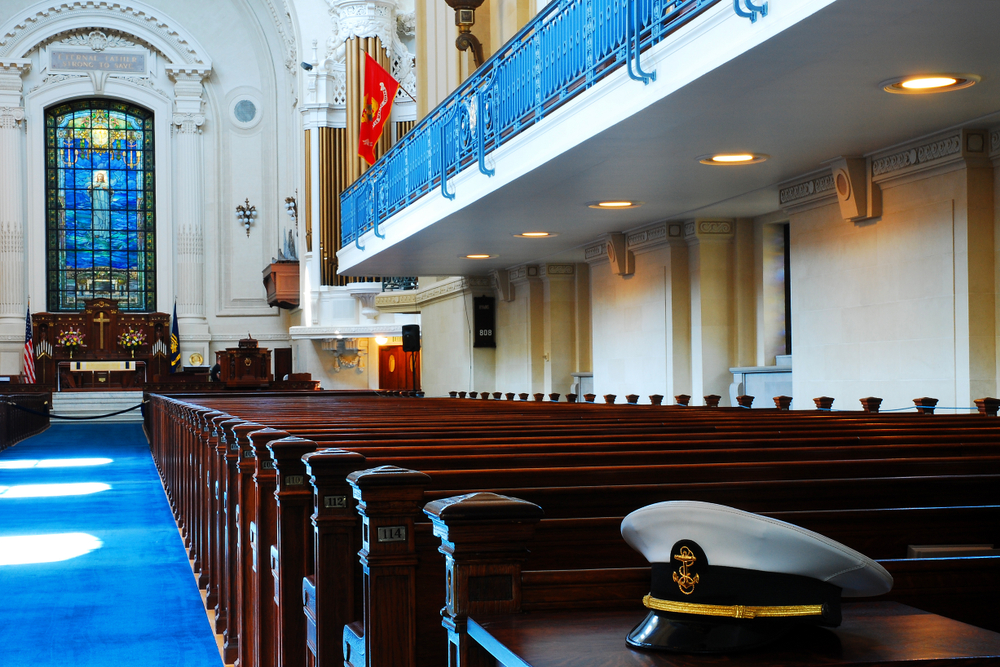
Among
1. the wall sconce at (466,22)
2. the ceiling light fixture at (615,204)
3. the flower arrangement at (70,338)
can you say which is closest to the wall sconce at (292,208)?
the flower arrangement at (70,338)

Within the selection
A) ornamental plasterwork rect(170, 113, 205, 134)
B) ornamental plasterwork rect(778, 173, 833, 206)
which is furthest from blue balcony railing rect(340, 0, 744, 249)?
ornamental plasterwork rect(170, 113, 205, 134)

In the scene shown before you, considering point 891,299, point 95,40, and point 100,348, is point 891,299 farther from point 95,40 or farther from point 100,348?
point 95,40

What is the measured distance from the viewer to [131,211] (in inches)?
1010

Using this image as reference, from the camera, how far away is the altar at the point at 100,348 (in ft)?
75.5

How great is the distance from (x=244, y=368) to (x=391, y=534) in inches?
605

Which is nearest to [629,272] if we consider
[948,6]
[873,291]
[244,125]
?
[873,291]

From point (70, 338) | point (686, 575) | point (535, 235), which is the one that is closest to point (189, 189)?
point (70, 338)

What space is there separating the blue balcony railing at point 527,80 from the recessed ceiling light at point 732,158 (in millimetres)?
1008

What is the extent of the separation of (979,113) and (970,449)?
3111 mm

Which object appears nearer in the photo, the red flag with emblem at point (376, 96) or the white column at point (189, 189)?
the red flag with emblem at point (376, 96)

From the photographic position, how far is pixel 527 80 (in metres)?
7.47

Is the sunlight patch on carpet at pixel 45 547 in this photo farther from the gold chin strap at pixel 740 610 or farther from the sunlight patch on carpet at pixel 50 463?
the gold chin strap at pixel 740 610

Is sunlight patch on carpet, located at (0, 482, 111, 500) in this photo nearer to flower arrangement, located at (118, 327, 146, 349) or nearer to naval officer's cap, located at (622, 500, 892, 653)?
naval officer's cap, located at (622, 500, 892, 653)

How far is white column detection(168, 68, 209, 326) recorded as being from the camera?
982 inches
